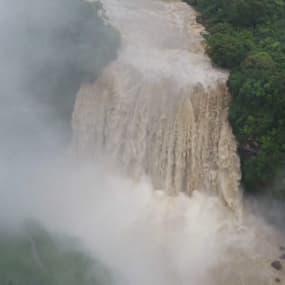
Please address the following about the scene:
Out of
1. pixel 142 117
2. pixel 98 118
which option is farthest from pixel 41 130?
pixel 142 117

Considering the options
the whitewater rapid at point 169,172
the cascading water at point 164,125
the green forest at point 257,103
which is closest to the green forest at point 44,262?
the whitewater rapid at point 169,172

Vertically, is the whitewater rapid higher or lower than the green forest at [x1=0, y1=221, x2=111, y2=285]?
higher

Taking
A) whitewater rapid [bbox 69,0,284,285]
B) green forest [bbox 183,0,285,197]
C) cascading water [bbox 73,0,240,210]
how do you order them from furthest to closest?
cascading water [bbox 73,0,240,210] → green forest [bbox 183,0,285,197] → whitewater rapid [bbox 69,0,284,285]

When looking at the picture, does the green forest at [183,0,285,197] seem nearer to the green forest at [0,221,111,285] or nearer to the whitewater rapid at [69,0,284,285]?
the whitewater rapid at [69,0,284,285]

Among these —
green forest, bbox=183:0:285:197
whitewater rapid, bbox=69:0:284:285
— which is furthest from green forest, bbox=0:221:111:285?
green forest, bbox=183:0:285:197

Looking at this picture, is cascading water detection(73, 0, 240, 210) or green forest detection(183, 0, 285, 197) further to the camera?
cascading water detection(73, 0, 240, 210)

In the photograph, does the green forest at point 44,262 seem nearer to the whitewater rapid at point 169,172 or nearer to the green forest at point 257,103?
the whitewater rapid at point 169,172

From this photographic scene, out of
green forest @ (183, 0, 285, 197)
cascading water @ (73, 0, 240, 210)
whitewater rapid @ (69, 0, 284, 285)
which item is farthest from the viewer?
cascading water @ (73, 0, 240, 210)

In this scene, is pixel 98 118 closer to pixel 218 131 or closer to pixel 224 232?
pixel 218 131
